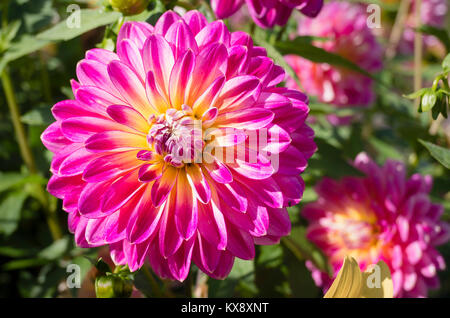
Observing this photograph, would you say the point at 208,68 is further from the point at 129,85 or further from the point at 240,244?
the point at 240,244

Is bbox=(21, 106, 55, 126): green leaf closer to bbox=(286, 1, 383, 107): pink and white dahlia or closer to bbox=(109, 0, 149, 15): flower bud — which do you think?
bbox=(109, 0, 149, 15): flower bud

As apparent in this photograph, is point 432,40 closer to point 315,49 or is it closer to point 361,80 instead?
point 361,80

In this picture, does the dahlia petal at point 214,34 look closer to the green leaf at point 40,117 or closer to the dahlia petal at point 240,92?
the dahlia petal at point 240,92

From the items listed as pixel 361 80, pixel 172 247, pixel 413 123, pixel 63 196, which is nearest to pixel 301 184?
pixel 172 247

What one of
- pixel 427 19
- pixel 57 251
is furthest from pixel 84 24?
pixel 427 19

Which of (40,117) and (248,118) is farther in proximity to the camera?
(40,117)

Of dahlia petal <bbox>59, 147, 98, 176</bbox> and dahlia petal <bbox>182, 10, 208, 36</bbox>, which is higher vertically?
dahlia petal <bbox>182, 10, 208, 36</bbox>

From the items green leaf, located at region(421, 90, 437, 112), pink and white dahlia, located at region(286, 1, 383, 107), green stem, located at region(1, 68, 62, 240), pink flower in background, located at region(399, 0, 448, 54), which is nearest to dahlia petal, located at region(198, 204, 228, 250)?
green leaf, located at region(421, 90, 437, 112)
